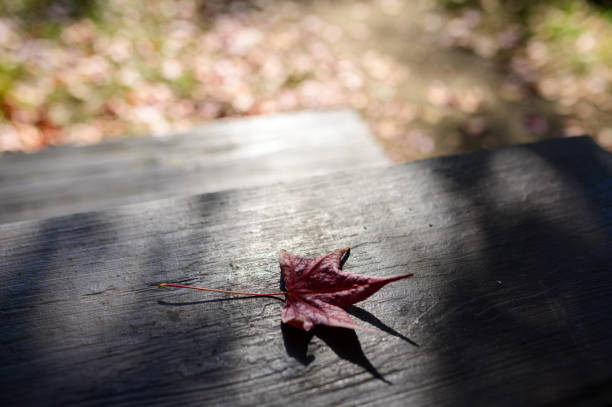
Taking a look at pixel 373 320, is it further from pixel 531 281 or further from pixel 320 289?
pixel 531 281

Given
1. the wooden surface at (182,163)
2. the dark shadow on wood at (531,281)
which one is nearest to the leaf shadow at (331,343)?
the dark shadow on wood at (531,281)

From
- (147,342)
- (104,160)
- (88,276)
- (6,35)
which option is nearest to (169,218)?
(88,276)

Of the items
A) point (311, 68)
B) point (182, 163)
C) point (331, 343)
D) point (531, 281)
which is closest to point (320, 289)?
point (331, 343)

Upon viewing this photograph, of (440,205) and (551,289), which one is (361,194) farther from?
(551,289)

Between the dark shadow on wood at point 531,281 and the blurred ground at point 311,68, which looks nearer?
the dark shadow on wood at point 531,281

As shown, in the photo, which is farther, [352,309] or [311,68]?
[311,68]

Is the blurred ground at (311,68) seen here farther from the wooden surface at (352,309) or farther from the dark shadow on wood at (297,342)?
the dark shadow on wood at (297,342)

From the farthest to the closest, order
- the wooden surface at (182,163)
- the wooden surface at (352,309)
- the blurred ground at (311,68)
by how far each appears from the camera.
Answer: the blurred ground at (311,68) < the wooden surface at (182,163) < the wooden surface at (352,309)
